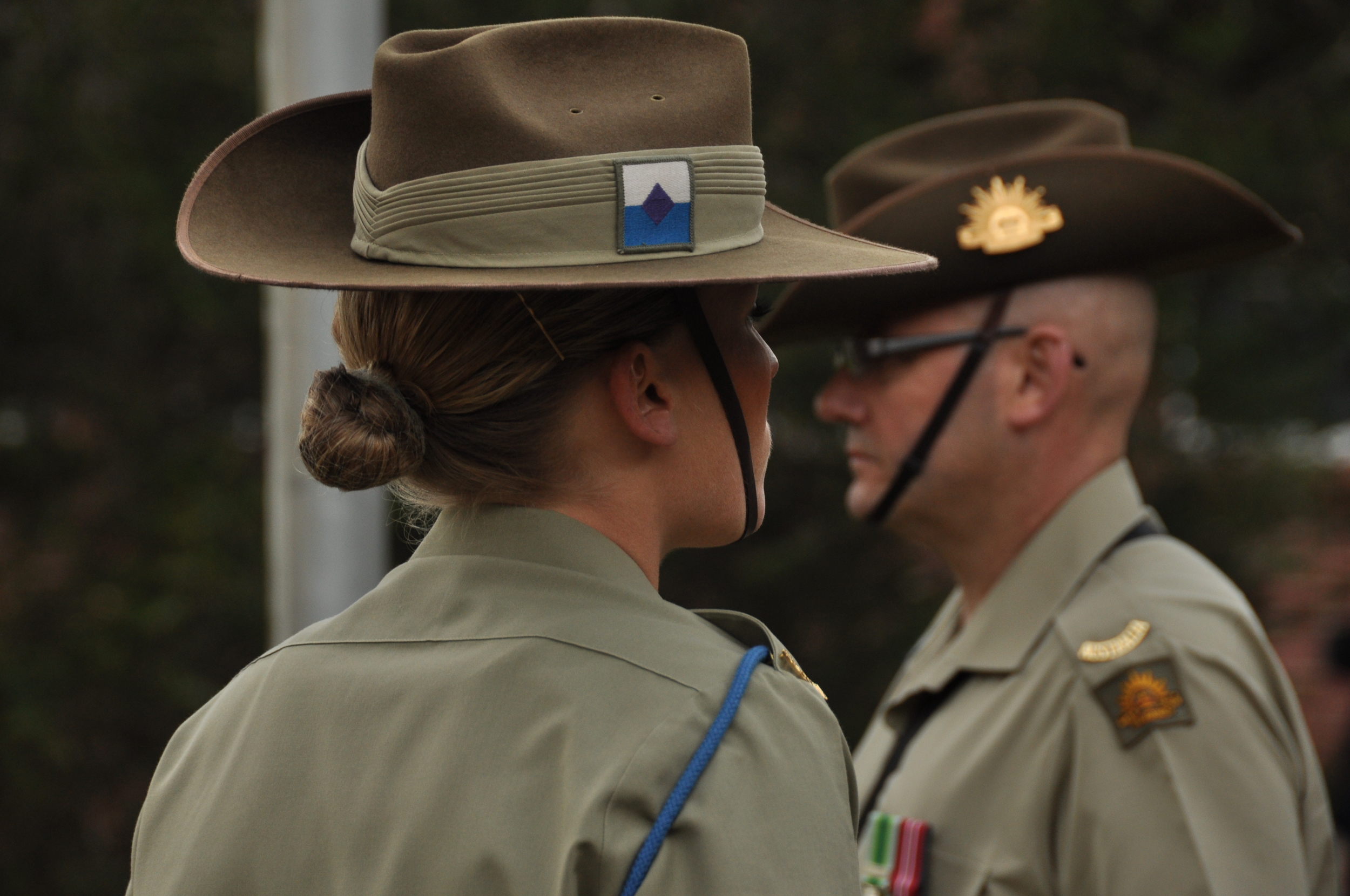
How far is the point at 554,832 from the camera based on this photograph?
1266 millimetres

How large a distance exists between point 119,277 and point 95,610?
1451mm

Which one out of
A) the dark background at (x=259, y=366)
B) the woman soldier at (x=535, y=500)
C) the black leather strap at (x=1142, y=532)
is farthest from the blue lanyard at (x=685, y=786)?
the dark background at (x=259, y=366)

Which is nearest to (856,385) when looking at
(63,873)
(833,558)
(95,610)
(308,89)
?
(308,89)

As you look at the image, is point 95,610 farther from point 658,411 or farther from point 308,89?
point 658,411

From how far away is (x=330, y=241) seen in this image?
168 cm

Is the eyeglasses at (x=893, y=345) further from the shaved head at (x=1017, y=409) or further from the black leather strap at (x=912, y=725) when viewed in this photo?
the black leather strap at (x=912, y=725)

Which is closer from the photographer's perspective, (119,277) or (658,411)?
(658,411)

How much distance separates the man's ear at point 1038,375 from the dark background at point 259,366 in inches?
98.7

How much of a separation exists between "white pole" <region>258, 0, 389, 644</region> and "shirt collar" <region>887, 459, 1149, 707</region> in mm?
1222

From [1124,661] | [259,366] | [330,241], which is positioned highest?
[330,241]

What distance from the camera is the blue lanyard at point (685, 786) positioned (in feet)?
4.03

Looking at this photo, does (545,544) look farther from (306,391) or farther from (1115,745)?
(306,391)

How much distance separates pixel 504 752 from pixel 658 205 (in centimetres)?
59

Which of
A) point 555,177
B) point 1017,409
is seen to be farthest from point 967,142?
point 555,177
